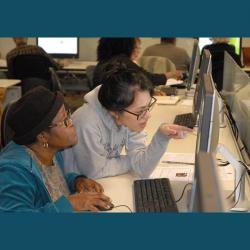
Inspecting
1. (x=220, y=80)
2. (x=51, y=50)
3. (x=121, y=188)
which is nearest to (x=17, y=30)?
(x=121, y=188)

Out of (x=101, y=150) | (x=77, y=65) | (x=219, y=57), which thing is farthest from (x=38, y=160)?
(x=77, y=65)

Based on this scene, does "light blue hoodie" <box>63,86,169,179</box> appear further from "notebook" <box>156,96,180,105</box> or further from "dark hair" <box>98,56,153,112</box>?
"notebook" <box>156,96,180,105</box>

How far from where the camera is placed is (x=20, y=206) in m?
1.30

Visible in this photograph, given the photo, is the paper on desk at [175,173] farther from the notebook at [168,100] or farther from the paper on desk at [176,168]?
the notebook at [168,100]

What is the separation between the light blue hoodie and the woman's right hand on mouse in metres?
0.32

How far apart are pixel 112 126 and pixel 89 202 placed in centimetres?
50

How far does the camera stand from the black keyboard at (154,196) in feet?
5.11

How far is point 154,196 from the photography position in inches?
65.7

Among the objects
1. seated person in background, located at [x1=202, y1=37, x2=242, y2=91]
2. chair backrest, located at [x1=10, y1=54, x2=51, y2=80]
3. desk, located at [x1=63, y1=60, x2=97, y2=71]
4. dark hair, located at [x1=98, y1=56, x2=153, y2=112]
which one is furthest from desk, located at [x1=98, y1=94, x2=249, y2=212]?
desk, located at [x1=63, y1=60, x2=97, y2=71]

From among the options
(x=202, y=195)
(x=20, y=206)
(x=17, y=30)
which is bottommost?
(x=20, y=206)

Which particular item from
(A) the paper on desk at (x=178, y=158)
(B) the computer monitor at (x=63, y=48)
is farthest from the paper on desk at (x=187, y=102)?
(B) the computer monitor at (x=63, y=48)

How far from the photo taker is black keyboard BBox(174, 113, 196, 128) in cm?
279

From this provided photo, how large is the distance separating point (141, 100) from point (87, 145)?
0.29 meters

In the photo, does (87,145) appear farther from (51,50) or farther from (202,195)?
(51,50)
